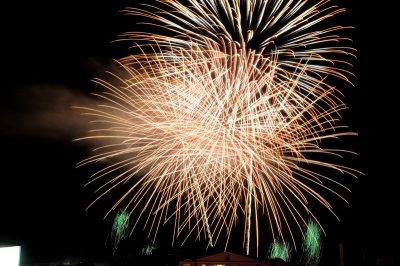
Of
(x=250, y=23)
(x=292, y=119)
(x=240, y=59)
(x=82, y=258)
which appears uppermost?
(x=250, y=23)

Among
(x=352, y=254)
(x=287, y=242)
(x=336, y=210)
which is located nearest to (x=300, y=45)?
(x=352, y=254)

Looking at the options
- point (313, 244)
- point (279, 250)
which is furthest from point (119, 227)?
point (313, 244)

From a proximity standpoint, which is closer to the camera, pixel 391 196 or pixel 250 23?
pixel 250 23

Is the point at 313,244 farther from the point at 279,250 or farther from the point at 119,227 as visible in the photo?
the point at 119,227

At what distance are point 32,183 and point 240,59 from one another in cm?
2635

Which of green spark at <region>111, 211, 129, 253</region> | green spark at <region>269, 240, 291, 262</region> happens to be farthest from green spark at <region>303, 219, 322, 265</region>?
green spark at <region>111, 211, 129, 253</region>

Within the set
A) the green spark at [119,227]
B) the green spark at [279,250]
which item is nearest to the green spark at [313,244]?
the green spark at [279,250]

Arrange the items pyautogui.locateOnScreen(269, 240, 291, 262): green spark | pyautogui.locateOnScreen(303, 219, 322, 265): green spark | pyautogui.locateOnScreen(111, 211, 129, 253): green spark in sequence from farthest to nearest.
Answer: pyautogui.locateOnScreen(111, 211, 129, 253): green spark < pyautogui.locateOnScreen(269, 240, 291, 262): green spark < pyautogui.locateOnScreen(303, 219, 322, 265): green spark

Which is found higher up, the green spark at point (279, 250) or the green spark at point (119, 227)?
the green spark at point (119, 227)

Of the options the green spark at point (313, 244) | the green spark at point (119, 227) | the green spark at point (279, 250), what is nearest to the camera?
A: the green spark at point (313, 244)

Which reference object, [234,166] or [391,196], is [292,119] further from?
[391,196]

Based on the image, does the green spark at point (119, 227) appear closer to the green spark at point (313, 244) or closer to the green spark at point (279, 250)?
the green spark at point (279, 250)

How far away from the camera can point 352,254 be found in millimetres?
24391

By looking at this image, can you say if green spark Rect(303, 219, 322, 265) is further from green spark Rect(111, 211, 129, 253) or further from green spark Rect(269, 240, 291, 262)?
green spark Rect(111, 211, 129, 253)
